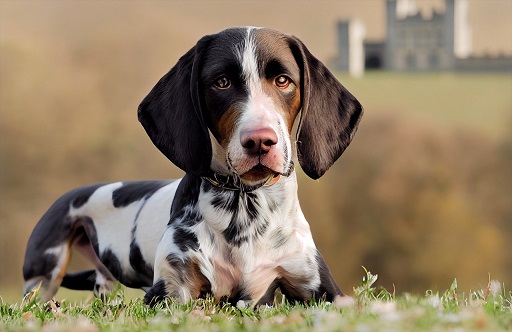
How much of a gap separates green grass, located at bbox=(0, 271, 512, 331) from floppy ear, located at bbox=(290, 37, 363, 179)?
0.93 metres

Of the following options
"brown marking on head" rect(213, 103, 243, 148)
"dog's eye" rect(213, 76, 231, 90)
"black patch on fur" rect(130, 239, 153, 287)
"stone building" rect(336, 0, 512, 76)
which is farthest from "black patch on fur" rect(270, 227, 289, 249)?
"stone building" rect(336, 0, 512, 76)

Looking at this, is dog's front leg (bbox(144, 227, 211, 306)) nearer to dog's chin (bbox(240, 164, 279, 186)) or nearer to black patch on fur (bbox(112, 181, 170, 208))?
dog's chin (bbox(240, 164, 279, 186))

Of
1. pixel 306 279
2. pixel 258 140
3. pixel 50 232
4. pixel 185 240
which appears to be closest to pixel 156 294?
pixel 185 240

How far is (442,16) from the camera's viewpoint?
7188cm

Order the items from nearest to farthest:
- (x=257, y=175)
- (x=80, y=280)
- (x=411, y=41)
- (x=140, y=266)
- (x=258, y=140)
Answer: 1. (x=258, y=140)
2. (x=257, y=175)
3. (x=140, y=266)
4. (x=80, y=280)
5. (x=411, y=41)

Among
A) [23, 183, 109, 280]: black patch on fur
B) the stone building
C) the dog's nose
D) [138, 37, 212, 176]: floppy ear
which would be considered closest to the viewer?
the dog's nose

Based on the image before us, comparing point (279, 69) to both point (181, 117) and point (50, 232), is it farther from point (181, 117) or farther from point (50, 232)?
point (50, 232)

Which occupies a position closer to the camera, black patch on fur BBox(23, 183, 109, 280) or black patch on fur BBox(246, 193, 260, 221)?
black patch on fur BBox(246, 193, 260, 221)

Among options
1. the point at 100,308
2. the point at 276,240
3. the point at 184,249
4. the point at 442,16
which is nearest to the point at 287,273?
the point at 276,240

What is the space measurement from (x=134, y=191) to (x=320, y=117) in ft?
7.96

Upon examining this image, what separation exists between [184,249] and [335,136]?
1302 millimetres

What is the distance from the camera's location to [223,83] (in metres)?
5.43

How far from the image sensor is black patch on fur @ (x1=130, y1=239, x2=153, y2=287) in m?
7.02

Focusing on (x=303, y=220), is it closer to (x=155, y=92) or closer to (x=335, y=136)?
(x=335, y=136)
